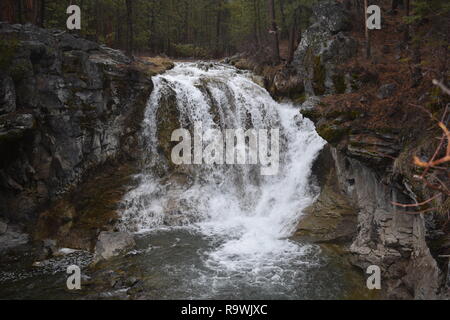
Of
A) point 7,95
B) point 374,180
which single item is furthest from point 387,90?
point 7,95

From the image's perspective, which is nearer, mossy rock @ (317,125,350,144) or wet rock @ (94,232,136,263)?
mossy rock @ (317,125,350,144)

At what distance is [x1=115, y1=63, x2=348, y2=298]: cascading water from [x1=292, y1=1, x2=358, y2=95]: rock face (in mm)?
2171

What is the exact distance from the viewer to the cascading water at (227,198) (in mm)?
10672

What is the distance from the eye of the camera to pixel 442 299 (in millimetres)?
8078

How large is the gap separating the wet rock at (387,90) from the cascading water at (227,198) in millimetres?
4004

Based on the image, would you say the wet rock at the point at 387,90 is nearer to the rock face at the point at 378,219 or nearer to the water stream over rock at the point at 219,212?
the rock face at the point at 378,219

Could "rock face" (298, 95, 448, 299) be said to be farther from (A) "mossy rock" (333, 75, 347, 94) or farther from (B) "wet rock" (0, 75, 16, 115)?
(B) "wet rock" (0, 75, 16, 115)

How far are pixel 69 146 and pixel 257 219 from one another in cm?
843

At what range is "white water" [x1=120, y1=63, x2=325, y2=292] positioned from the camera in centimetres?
1211

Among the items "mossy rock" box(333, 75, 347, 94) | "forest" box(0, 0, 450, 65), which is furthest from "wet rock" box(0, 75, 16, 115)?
"mossy rock" box(333, 75, 347, 94)

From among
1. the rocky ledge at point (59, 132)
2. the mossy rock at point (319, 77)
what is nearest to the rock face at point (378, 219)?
the mossy rock at point (319, 77)

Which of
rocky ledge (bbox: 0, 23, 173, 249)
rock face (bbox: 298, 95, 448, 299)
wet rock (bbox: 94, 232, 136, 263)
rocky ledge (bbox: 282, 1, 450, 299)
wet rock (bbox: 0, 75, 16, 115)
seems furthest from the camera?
rocky ledge (bbox: 0, 23, 173, 249)

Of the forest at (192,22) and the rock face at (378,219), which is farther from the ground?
the forest at (192,22)

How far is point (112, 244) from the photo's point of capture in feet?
40.6
